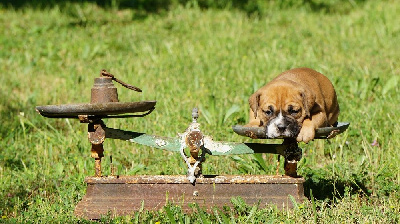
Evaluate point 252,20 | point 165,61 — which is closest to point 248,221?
point 165,61

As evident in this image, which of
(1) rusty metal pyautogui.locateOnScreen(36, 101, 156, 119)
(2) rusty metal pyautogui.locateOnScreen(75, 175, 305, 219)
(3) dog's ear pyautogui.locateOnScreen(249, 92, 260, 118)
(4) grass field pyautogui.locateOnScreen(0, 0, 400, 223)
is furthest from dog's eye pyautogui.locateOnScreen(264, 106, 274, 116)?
(1) rusty metal pyautogui.locateOnScreen(36, 101, 156, 119)

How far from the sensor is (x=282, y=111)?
4.96 m

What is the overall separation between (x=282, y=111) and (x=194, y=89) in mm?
3610

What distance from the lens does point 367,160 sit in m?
6.11

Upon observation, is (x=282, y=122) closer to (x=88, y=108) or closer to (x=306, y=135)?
(x=306, y=135)

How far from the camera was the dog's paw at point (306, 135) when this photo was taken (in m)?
4.77

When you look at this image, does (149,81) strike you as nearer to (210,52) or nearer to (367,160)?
(210,52)

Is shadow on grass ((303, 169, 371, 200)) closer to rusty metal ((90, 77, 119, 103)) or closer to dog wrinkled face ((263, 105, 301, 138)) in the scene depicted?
dog wrinkled face ((263, 105, 301, 138))

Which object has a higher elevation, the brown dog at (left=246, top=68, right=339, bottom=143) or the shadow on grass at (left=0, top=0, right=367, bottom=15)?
the shadow on grass at (left=0, top=0, right=367, bottom=15)

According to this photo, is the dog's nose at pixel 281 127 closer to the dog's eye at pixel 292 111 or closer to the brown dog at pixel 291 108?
the brown dog at pixel 291 108

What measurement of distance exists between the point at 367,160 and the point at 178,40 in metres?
5.58

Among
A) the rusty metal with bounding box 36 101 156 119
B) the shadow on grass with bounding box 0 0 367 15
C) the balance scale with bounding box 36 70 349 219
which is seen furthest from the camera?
the shadow on grass with bounding box 0 0 367 15

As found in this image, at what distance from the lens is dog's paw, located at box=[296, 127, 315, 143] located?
188 inches

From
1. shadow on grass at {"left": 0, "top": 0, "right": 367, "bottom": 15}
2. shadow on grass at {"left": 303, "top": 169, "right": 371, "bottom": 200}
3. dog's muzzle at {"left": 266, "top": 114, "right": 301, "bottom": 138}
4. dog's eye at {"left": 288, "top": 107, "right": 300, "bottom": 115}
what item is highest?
shadow on grass at {"left": 0, "top": 0, "right": 367, "bottom": 15}
